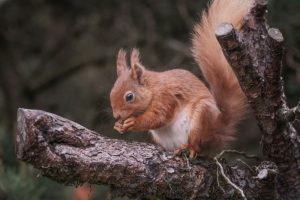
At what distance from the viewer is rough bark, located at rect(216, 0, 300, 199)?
2387mm

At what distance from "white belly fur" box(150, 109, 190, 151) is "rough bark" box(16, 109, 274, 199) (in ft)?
0.66

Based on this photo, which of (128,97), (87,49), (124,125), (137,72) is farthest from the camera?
(87,49)

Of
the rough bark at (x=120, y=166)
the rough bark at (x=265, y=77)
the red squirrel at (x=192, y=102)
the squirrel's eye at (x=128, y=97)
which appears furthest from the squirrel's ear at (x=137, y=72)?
the rough bark at (x=265, y=77)

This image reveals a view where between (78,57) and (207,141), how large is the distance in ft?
8.98

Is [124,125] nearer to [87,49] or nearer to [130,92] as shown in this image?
[130,92]

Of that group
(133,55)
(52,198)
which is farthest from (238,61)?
(52,198)

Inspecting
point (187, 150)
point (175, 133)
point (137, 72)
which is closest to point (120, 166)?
point (187, 150)

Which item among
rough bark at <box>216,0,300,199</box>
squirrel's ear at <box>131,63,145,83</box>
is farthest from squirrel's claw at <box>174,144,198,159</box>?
squirrel's ear at <box>131,63,145,83</box>

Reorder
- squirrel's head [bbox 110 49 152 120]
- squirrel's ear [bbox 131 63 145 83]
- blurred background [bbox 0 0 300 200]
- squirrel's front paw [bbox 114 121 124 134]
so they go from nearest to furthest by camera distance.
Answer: squirrel's front paw [bbox 114 121 124 134] → squirrel's head [bbox 110 49 152 120] → squirrel's ear [bbox 131 63 145 83] → blurred background [bbox 0 0 300 200]

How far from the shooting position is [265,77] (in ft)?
8.07

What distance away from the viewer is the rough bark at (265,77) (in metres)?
2.39

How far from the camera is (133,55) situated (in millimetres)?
3254

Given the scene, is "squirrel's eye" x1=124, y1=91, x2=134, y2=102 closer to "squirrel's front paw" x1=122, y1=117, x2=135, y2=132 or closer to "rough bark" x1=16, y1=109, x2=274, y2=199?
"squirrel's front paw" x1=122, y1=117, x2=135, y2=132

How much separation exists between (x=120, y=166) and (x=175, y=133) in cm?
60
